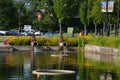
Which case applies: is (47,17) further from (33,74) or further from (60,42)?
(33,74)

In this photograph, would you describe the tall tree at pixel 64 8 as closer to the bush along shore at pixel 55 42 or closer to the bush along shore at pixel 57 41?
the bush along shore at pixel 57 41

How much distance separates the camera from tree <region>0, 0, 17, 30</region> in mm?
88206

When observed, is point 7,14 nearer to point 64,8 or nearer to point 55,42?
point 64,8

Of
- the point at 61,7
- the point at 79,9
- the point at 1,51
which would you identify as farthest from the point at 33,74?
the point at 79,9

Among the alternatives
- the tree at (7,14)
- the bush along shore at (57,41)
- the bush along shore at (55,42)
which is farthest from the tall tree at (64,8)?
the bush along shore at (55,42)

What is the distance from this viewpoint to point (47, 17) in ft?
306

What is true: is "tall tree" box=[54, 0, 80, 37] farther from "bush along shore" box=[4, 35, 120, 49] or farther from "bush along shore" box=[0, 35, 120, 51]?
"bush along shore" box=[0, 35, 120, 51]

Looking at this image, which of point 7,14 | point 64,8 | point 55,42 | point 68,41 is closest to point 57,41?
point 55,42

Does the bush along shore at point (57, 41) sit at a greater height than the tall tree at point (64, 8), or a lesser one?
lesser

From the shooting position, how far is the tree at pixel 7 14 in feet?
289

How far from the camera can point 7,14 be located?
9006 centimetres

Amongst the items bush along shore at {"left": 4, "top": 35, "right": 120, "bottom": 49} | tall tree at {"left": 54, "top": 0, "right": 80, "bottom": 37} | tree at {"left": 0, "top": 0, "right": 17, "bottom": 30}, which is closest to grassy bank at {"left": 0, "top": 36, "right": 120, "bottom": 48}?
bush along shore at {"left": 4, "top": 35, "right": 120, "bottom": 49}

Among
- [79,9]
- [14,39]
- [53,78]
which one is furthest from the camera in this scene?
[79,9]

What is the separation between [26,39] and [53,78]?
2553cm
